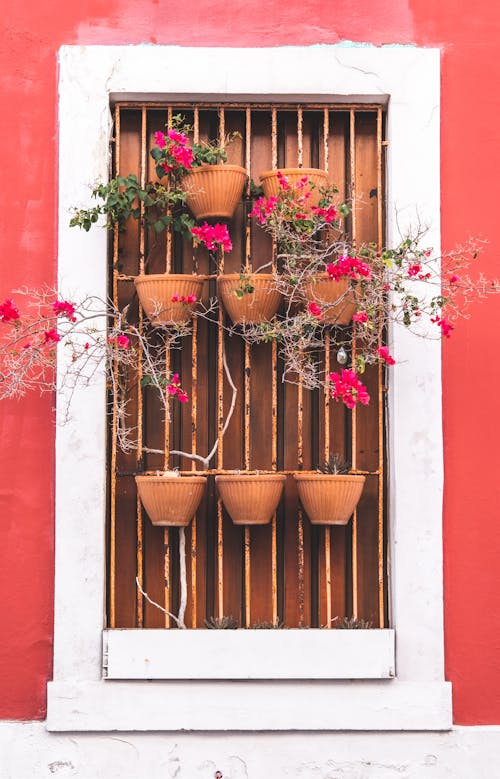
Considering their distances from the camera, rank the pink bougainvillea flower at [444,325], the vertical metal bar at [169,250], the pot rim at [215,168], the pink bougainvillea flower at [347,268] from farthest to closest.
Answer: the vertical metal bar at [169,250] → the pot rim at [215,168] → the pink bougainvillea flower at [444,325] → the pink bougainvillea flower at [347,268]

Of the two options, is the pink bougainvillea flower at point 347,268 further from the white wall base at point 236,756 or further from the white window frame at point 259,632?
the white wall base at point 236,756

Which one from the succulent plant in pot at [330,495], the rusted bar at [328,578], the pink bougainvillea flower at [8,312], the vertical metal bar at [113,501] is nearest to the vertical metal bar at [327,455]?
the rusted bar at [328,578]

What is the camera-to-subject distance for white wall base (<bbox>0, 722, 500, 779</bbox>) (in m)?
4.46

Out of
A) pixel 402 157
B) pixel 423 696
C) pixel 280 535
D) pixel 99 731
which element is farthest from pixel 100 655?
pixel 402 157

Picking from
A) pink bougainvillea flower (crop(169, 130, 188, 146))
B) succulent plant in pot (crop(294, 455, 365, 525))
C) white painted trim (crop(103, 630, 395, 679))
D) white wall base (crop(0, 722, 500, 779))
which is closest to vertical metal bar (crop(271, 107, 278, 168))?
pink bougainvillea flower (crop(169, 130, 188, 146))

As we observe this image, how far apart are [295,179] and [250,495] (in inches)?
48.6

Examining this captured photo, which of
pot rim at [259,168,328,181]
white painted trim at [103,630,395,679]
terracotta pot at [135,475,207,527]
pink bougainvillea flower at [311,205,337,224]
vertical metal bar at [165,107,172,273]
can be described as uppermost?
pot rim at [259,168,328,181]

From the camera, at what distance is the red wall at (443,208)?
459cm

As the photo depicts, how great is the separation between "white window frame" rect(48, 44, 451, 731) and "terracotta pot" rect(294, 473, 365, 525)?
0.64ft

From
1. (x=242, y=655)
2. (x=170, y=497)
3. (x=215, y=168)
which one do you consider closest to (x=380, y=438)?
(x=170, y=497)

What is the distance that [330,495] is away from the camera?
4527mm

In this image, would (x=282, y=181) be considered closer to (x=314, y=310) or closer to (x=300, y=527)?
(x=314, y=310)

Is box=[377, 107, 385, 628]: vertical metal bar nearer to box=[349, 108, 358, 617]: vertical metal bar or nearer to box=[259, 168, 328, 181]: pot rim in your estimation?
box=[349, 108, 358, 617]: vertical metal bar

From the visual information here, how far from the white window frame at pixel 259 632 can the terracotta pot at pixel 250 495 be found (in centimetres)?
44
